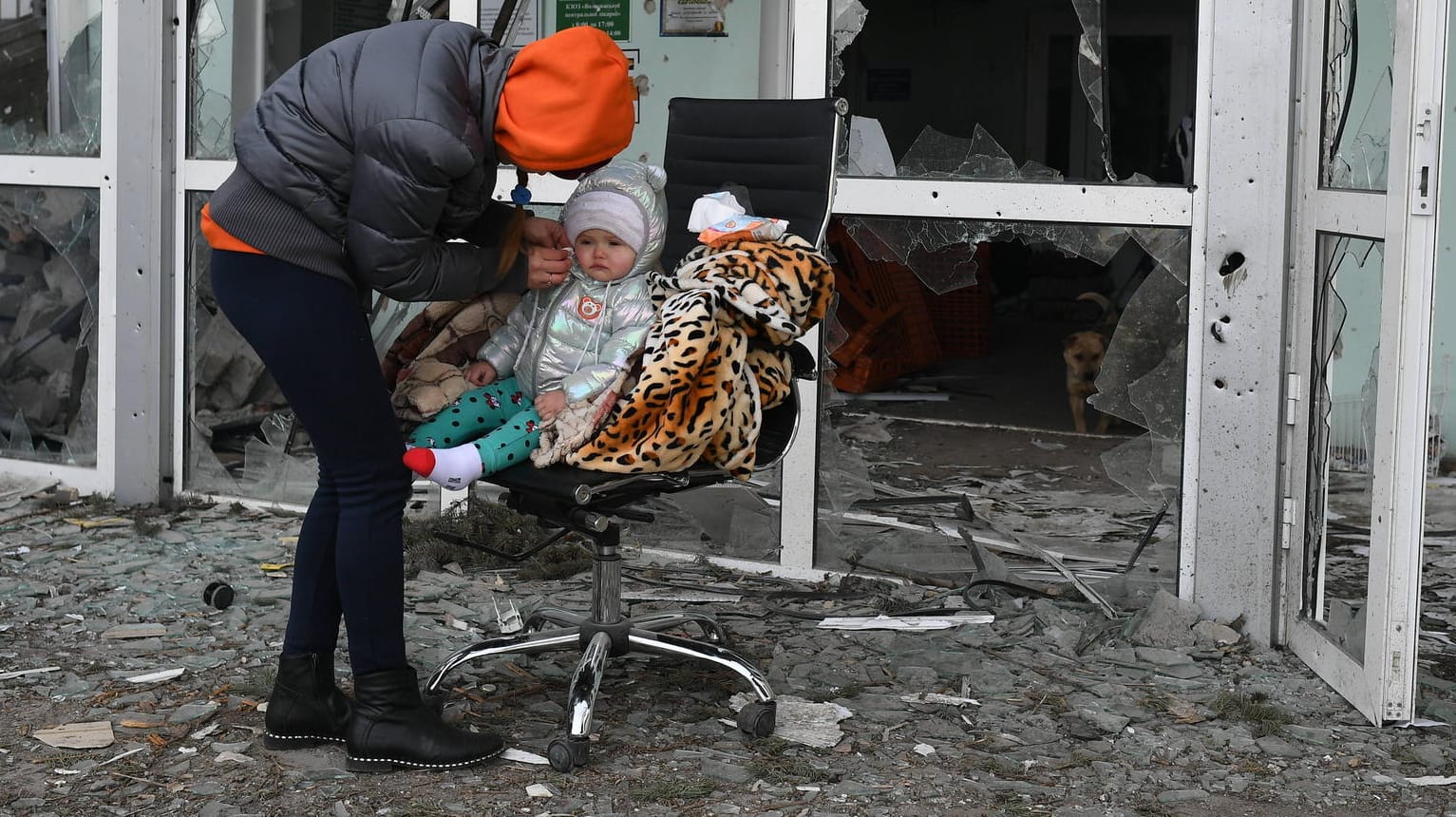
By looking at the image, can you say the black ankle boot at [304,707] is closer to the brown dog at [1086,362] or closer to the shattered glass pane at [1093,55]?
the brown dog at [1086,362]

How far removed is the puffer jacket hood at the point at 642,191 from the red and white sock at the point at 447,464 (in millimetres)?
517

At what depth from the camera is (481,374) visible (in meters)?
3.29

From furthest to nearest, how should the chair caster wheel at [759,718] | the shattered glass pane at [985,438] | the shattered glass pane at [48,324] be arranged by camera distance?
the shattered glass pane at [48,324], the shattered glass pane at [985,438], the chair caster wheel at [759,718]

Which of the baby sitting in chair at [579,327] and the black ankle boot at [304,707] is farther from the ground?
the baby sitting in chair at [579,327]

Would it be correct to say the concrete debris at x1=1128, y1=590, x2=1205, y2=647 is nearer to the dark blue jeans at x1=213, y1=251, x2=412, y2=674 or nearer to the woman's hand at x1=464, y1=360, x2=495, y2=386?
the woman's hand at x1=464, y1=360, x2=495, y2=386

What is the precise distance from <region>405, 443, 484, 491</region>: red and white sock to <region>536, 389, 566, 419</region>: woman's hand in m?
0.18


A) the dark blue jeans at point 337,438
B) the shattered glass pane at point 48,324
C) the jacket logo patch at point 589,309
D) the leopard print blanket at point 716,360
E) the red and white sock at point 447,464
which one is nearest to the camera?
the dark blue jeans at point 337,438

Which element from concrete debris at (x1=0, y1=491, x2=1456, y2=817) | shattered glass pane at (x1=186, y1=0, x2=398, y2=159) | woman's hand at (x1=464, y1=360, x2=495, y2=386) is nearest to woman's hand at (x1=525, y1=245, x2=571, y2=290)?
woman's hand at (x1=464, y1=360, x2=495, y2=386)

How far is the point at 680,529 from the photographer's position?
4.57 m

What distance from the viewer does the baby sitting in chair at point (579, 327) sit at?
316 centimetres

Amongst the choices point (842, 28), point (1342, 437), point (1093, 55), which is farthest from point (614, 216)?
point (1342, 437)

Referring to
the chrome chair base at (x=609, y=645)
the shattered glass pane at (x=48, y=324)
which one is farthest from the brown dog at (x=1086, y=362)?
the shattered glass pane at (x=48, y=324)

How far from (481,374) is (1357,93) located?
2.02 m

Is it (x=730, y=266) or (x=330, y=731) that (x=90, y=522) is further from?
(x=730, y=266)
